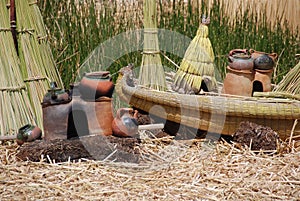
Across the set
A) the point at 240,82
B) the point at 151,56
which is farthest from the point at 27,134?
the point at 240,82

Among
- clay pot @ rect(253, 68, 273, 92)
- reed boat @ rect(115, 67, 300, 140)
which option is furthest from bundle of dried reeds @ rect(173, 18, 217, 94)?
clay pot @ rect(253, 68, 273, 92)

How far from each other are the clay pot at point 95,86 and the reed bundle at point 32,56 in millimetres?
485

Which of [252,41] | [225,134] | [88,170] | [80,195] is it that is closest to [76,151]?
[88,170]

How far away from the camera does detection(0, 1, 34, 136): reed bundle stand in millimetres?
3105

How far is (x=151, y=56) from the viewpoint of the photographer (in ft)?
11.5

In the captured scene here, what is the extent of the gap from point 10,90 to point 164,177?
1.13 meters

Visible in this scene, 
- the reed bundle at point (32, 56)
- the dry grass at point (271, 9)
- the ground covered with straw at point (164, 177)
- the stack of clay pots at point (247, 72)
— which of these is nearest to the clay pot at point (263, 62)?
the stack of clay pots at point (247, 72)

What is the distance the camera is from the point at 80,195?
2365 millimetres

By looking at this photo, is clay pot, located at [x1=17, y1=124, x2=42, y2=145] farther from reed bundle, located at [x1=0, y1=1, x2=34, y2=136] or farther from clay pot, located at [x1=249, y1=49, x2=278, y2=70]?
clay pot, located at [x1=249, y1=49, x2=278, y2=70]

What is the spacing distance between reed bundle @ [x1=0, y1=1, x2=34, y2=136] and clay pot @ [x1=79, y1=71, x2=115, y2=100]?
49 cm

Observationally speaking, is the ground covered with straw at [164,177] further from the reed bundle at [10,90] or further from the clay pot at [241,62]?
the clay pot at [241,62]

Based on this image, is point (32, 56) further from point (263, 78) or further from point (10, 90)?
point (263, 78)

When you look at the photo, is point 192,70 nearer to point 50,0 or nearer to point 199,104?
point 199,104

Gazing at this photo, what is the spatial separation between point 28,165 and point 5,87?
63 cm
